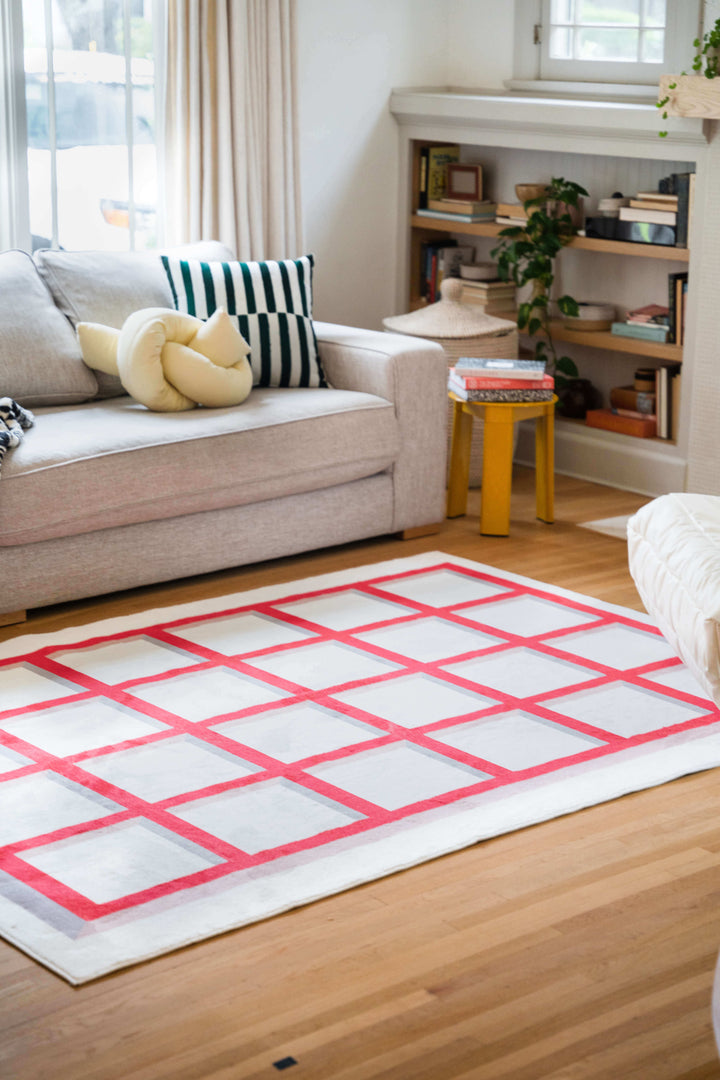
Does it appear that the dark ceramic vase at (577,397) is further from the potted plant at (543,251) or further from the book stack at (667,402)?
the book stack at (667,402)

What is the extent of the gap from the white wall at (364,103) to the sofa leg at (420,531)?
59.9 inches

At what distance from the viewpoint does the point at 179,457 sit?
392cm

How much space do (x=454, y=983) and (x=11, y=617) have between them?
75.9 inches

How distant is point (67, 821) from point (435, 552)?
198 centimetres

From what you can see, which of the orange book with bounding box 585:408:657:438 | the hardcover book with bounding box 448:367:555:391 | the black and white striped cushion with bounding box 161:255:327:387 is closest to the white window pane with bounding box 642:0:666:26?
the orange book with bounding box 585:408:657:438

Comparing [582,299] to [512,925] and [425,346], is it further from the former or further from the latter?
[512,925]

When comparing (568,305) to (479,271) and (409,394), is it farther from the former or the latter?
(409,394)

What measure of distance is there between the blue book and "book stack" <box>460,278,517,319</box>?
54cm

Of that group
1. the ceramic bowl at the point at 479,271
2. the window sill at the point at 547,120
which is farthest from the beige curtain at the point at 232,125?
the ceramic bowl at the point at 479,271

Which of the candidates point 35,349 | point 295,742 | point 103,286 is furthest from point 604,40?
point 295,742

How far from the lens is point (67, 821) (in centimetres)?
273

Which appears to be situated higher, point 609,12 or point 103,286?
point 609,12

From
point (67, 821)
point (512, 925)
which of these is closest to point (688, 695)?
point (512, 925)

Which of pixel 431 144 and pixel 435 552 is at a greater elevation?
pixel 431 144
